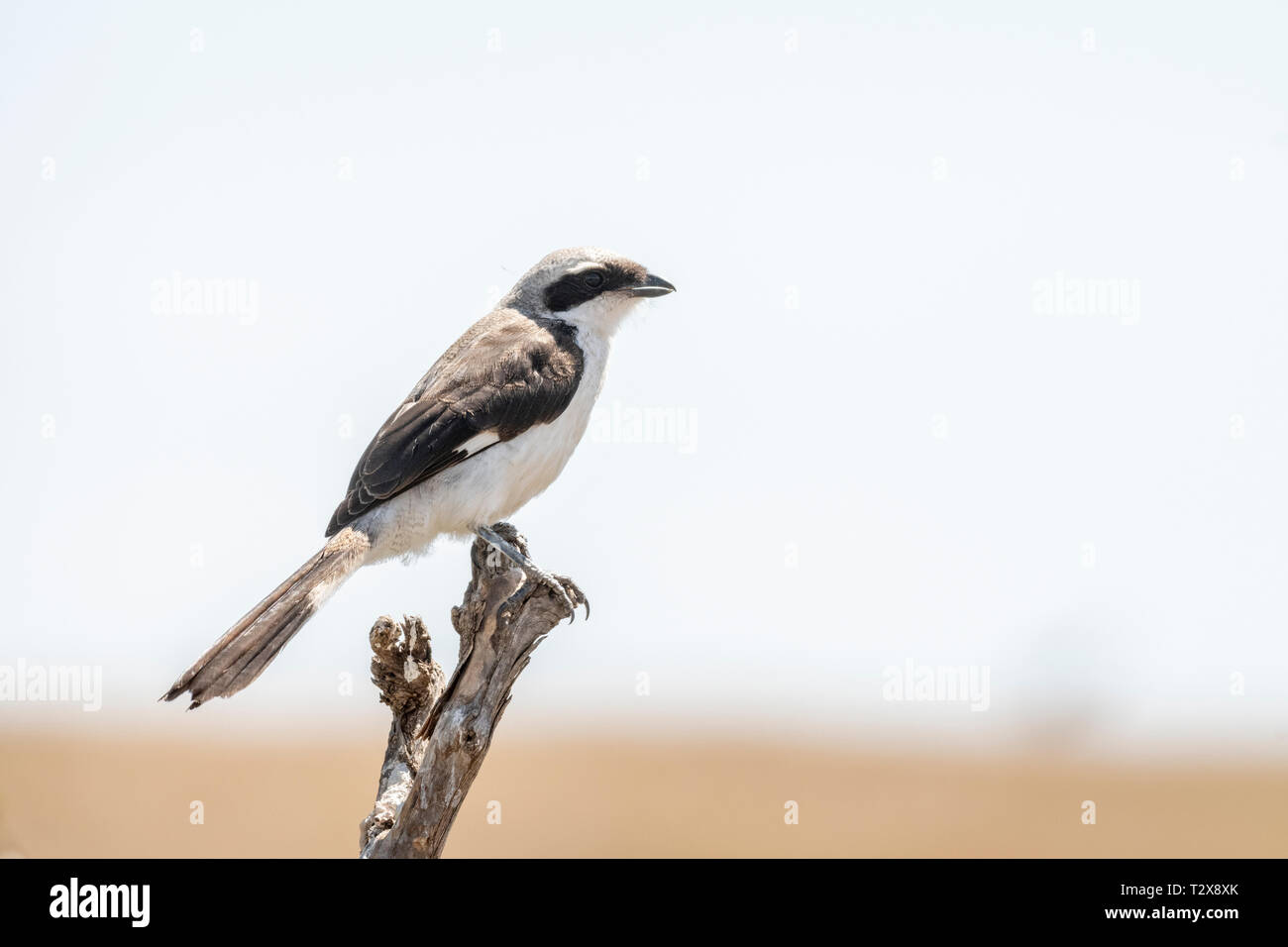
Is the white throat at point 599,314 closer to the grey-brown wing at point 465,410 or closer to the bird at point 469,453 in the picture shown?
the bird at point 469,453

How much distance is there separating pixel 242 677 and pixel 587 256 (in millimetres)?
2921

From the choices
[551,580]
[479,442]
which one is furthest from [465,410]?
[551,580]

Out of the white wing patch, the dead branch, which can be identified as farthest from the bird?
the dead branch

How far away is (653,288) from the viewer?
6.18 meters

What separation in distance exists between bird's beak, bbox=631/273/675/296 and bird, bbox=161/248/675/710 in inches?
14.7

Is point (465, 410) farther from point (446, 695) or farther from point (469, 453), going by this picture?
point (446, 695)

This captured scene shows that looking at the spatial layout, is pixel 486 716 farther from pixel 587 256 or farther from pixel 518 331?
pixel 587 256

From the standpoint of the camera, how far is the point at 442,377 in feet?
18.7

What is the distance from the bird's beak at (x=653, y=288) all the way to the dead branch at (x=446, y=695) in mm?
1585

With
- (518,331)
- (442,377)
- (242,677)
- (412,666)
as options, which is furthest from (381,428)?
(242,677)

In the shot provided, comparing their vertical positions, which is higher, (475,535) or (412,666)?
(475,535)

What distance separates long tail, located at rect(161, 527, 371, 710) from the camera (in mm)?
4332

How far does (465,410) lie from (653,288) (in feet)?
4.36

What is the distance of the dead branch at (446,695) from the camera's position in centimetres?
456
